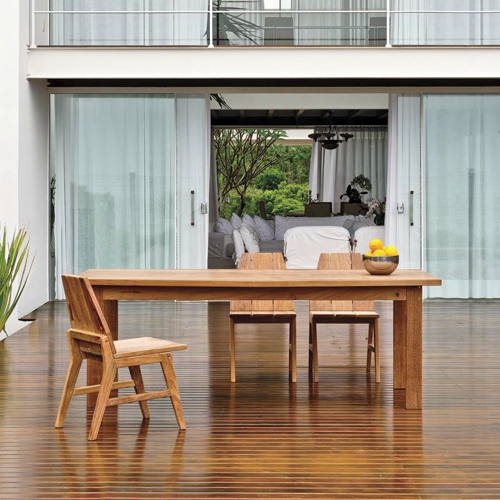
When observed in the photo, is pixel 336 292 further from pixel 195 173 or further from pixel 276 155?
pixel 276 155

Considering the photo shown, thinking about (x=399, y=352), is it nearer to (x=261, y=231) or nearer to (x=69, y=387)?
(x=69, y=387)

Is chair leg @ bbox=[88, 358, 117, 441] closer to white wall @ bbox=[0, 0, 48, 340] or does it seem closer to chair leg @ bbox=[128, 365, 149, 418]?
chair leg @ bbox=[128, 365, 149, 418]

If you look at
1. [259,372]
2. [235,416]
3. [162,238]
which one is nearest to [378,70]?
[162,238]

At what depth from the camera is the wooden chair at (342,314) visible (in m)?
5.90

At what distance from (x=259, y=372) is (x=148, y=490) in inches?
99.1

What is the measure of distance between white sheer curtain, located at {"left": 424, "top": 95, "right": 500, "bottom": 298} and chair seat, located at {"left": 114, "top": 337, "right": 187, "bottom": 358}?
5980 millimetres

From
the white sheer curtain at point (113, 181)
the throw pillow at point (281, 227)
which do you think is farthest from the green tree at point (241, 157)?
the white sheer curtain at point (113, 181)

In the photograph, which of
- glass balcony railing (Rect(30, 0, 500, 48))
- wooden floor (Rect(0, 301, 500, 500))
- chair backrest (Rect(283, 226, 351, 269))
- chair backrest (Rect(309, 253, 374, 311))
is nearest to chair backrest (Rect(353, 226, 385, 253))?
chair backrest (Rect(283, 226, 351, 269))

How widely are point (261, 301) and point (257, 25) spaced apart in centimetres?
431

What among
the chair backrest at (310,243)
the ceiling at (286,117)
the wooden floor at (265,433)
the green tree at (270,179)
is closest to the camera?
the wooden floor at (265,433)

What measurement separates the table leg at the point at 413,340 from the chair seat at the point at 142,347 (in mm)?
1249

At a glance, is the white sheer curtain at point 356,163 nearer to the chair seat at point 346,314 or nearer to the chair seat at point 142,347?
the chair seat at point 346,314

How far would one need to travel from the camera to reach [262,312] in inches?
241

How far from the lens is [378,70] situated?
9000mm
